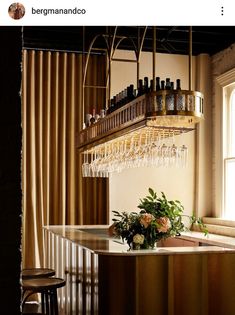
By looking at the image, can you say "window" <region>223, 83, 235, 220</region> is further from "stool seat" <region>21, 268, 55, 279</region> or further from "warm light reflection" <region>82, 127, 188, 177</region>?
"stool seat" <region>21, 268, 55, 279</region>

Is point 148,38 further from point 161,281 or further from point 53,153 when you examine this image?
point 161,281

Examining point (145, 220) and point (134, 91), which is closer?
point (145, 220)

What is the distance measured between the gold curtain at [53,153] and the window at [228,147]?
1.51m

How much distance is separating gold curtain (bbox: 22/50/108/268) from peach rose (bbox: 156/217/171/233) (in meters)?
3.14

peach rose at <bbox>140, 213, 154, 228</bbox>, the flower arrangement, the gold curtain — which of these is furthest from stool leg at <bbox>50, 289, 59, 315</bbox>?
the gold curtain

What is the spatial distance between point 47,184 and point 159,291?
3359 mm

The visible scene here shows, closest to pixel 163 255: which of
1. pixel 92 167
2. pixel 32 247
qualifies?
pixel 92 167

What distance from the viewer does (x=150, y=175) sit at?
679 cm

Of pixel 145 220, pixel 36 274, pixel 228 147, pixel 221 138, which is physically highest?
pixel 221 138
